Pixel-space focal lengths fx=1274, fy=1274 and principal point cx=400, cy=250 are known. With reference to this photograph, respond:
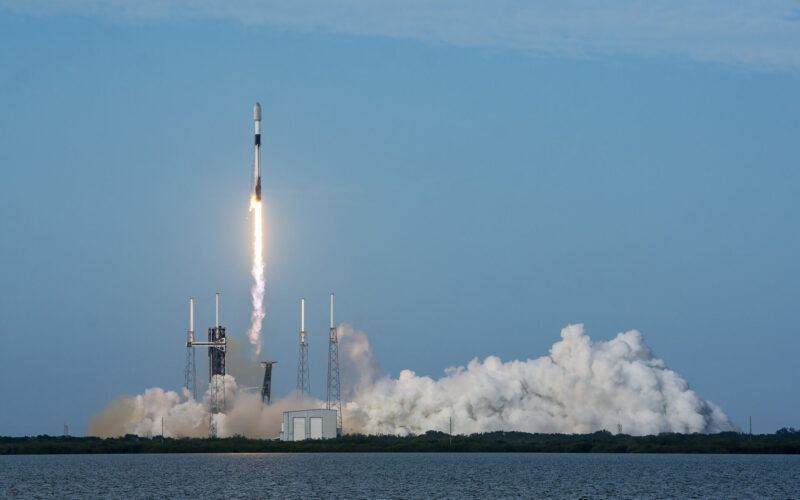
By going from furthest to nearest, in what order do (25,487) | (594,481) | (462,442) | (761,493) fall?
1. (462,442)
2. (594,481)
3. (25,487)
4. (761,493)

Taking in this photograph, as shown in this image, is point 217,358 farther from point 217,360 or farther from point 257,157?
point 257,157

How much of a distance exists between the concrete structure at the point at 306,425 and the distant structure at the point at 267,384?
4869 mm

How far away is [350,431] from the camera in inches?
7436

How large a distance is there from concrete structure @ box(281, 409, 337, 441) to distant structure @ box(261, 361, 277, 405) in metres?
4.87

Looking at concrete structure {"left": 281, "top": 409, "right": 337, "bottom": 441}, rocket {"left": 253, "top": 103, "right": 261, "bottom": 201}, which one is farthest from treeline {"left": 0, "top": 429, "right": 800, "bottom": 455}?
rocket {"left": 253, "top": 103, "right": 261, "bottom": 201}

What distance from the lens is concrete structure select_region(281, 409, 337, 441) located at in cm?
16562

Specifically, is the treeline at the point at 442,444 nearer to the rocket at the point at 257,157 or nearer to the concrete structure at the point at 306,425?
the concrete structure at the point at 306,425

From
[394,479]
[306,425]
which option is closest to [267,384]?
[306,425]

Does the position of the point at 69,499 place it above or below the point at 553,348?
below

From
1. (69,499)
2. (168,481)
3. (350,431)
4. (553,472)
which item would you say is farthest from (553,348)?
(69,499)

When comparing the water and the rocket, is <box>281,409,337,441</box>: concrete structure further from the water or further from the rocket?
the rocket

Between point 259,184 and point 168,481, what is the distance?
36.0 metres

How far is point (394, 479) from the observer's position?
12281 centimetres

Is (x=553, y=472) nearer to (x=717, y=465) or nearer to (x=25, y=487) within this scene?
(x=717, y=465)
